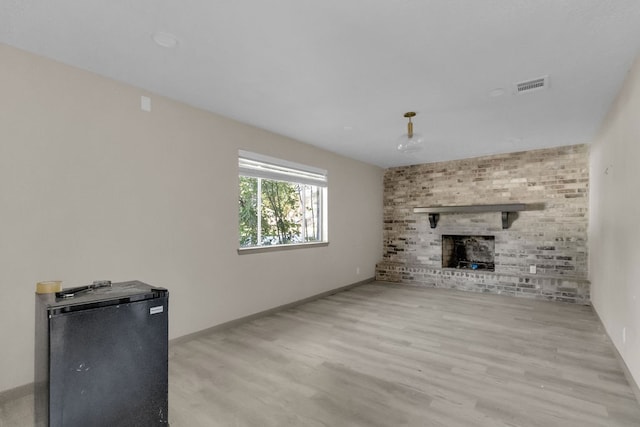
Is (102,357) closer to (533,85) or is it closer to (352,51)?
(352,51)

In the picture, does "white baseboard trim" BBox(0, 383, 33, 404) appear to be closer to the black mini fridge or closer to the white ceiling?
the black mini fridge

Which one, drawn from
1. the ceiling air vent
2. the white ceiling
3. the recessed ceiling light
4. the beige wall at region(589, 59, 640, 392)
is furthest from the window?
the beige wall at region(589, 59, 640, 392)

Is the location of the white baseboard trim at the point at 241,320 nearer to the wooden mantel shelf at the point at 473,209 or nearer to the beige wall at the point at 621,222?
the wooden mantel shelf at the point at 473,209

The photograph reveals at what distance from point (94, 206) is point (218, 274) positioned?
1399mm

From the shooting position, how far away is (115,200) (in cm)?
278

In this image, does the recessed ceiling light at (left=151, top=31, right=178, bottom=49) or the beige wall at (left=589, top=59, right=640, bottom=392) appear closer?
the recessed ceiling light at (left=151, top=31, right=178, bottom=49)

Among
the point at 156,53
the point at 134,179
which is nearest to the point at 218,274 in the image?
the point at 134,179

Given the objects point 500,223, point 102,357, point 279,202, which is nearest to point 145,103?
point 279,202

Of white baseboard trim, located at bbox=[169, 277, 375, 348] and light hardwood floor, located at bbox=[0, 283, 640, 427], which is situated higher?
white baseboard trim, located at bbox=[169, 277, 375, 348]

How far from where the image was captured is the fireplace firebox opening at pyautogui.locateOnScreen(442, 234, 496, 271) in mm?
6125

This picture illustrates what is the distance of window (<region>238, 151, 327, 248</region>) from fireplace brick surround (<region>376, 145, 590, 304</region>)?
→ 2.13 meters

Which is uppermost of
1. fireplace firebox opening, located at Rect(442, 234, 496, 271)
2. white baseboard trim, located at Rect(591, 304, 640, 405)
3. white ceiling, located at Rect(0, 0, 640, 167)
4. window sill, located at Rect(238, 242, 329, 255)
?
white ceiling, located at Rect(0, 0, 640, 167)

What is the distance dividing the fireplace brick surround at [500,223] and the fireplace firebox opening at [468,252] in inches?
10.0

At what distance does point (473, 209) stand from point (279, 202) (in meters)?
3.39
